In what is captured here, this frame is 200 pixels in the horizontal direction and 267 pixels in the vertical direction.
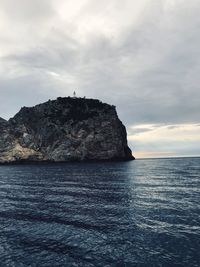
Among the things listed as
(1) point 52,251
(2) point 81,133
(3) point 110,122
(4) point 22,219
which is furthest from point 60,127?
(1) point 52,251

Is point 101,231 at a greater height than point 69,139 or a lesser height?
lesser

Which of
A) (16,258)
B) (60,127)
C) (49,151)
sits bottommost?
(16,258)

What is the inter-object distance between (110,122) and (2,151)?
73552 millimetres

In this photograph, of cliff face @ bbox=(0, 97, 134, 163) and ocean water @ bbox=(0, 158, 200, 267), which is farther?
cliff face @ bbox=(0, 97, 134, 163)

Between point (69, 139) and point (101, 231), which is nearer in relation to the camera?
point (101, 231)

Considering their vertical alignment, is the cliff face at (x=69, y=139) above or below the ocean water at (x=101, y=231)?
above

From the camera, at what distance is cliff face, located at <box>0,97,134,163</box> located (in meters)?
181

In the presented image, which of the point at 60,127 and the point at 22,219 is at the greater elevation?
the point at 60,127

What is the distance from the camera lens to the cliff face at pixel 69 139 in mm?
Result: 181250

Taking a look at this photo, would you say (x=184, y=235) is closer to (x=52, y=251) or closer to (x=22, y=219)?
(x=52, y=251)

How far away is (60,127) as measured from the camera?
18962cm

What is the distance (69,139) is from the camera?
7151 inches

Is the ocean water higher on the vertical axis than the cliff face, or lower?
lower

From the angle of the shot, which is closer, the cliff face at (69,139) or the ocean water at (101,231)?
the ocean water at (101,231)
